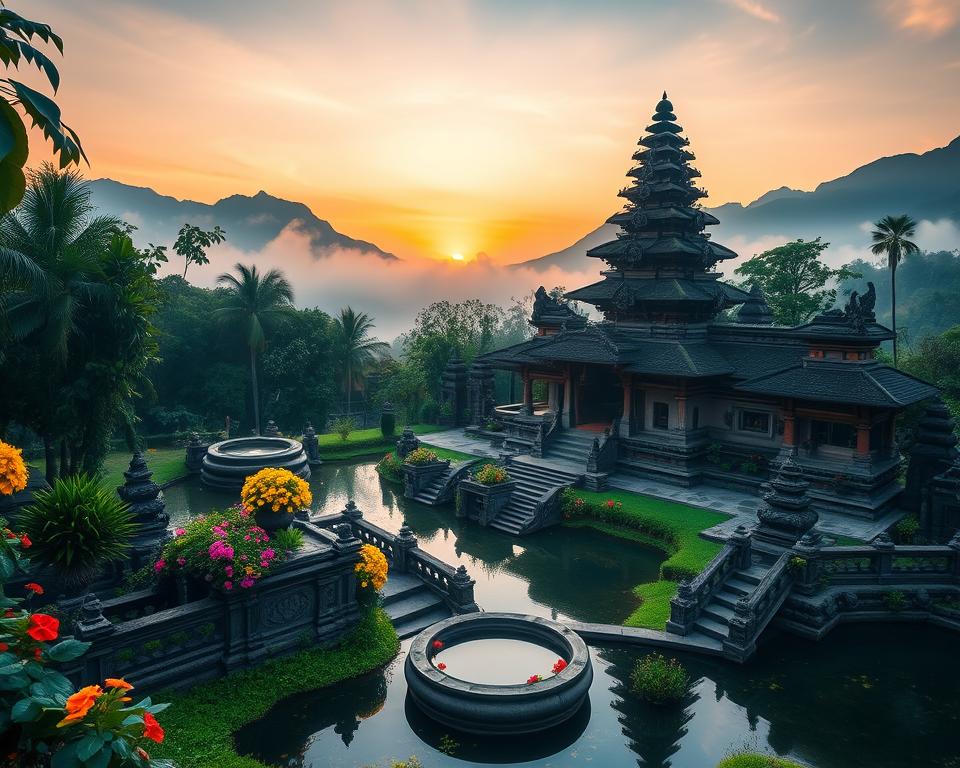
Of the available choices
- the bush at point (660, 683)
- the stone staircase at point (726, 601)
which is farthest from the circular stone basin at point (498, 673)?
the stone staircase at point (726, 601)

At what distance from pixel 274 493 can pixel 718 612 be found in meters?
10.8

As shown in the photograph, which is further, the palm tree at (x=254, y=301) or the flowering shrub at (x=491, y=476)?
the palm tree at (x=254, y=301)

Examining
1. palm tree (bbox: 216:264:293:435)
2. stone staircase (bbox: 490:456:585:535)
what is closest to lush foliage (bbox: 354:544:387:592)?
stone staircase (bbox: 490:456:585:535)

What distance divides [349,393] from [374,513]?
2333 cm

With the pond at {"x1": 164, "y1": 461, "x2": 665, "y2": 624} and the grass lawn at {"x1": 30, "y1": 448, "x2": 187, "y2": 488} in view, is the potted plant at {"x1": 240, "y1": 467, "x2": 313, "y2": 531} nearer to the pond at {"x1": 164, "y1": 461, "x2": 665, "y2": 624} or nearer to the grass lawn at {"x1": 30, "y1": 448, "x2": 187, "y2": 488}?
the pond at {"x1": 164, "y1": 461, "x2": 665, "y2": 624}

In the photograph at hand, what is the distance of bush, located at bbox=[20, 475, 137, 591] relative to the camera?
453 inches

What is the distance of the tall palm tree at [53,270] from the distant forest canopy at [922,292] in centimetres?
7245

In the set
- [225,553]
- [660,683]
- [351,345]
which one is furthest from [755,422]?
[351,345]

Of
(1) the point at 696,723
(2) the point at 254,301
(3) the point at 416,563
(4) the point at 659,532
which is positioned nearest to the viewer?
(1) the point at 696,723

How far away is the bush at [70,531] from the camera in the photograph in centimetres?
1150

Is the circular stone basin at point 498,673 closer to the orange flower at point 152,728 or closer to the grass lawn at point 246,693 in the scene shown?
the grass lawn at point 246,693

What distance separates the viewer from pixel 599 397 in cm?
3416

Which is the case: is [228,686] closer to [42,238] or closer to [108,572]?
[108,572]

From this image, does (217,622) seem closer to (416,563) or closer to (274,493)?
(274,493)
